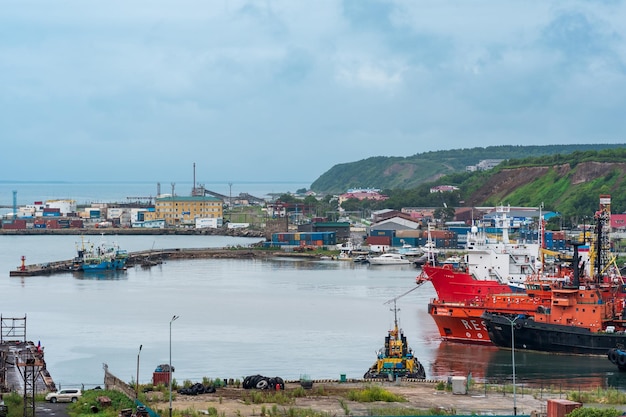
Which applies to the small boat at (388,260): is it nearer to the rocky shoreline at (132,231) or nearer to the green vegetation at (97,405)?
the rocky shoreline at (132,231)

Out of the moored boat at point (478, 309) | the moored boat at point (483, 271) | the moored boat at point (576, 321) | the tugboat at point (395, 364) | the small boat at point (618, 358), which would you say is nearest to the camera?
the tugboat at point (395, 364)

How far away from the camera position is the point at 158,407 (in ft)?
76.4

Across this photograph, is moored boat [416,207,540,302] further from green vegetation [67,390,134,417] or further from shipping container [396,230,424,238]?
Answer: shipping container [396,230,424,238]

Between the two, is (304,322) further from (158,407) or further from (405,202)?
(405,202)

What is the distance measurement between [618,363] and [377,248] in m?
51.6

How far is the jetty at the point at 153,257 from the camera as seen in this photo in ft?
211

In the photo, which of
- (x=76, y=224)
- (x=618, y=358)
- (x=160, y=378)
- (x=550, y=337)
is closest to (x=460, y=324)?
(x=550, y=337)

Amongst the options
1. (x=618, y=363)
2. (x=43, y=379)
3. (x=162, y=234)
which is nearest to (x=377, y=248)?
(x=162, y=234)

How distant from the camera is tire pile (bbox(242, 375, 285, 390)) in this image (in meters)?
25.6

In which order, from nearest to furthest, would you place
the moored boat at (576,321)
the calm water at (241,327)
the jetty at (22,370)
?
the jetty at (22,370), the calm water at (241,327), the moored boat at (576,321)

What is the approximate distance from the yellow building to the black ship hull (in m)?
81.6

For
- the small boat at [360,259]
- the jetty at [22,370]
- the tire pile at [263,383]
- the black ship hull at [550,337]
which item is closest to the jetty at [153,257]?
the small boat at [360,259]

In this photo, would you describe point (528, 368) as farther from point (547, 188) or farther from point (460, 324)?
point (547, 188)

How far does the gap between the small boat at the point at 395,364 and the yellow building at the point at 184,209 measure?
285 feet
